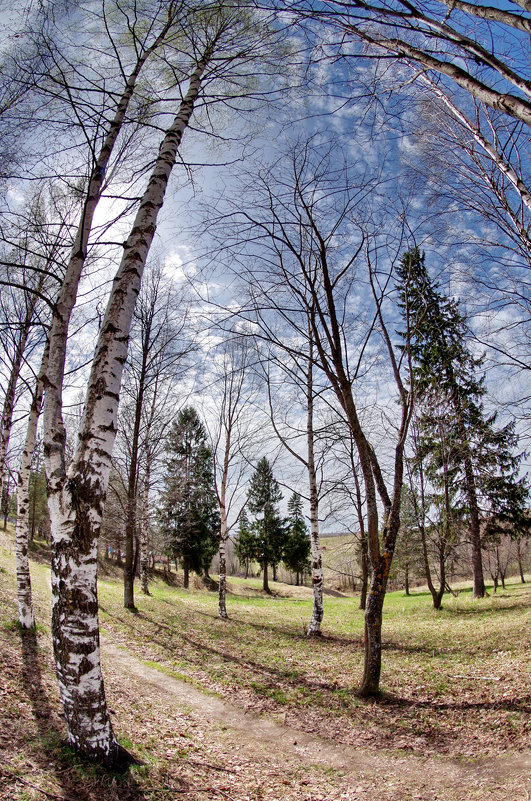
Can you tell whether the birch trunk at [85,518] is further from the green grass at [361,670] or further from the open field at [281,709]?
the green grass at [361,670]

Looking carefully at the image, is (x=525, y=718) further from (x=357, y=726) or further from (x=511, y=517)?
(x=511, y=517)

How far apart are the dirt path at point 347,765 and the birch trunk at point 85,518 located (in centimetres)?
184

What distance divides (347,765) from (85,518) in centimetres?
Answer: 387

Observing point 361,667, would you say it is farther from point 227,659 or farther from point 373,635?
point 227,659

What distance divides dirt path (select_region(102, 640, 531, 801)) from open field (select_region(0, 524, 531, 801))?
Result: 28 mm

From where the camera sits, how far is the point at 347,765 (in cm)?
409

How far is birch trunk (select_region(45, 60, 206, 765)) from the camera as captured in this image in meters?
2.94

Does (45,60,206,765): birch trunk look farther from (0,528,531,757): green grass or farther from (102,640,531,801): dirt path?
(0,528,531,757): green grass

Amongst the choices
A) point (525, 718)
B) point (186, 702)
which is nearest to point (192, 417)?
point (186, 702)

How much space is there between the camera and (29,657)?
5.77 metres

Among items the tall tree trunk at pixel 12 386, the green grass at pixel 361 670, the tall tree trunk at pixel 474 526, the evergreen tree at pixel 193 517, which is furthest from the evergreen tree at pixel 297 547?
the tall tree trunk at pixel 12 386

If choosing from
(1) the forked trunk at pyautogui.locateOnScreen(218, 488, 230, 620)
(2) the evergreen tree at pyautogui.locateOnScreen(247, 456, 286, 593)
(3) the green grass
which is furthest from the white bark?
(2) the evergreen tree at pyautogui.locateOnScreen(247, 456, 286, 593)

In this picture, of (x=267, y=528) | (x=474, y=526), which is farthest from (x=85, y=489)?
(x=267, y=528)

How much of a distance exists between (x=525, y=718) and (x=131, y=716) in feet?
15.2
